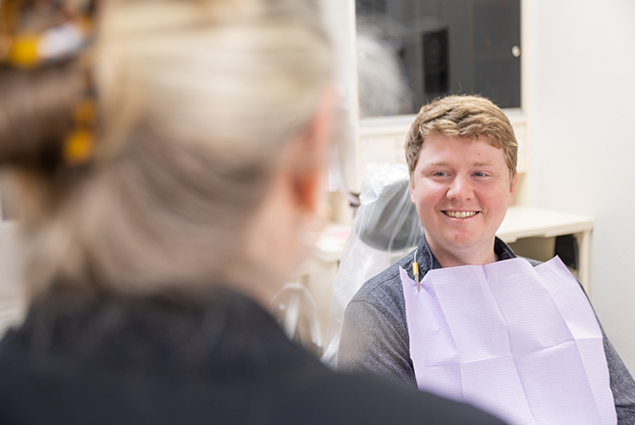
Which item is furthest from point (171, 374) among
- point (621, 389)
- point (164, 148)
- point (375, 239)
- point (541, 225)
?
point (541, 225)

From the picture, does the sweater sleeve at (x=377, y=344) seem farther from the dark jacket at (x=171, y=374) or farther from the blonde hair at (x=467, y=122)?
the dark jacket at (x=171, y=374)

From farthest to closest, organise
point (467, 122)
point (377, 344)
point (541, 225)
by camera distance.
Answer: point (541, 225) → point (467, 122) → point (377, 344)

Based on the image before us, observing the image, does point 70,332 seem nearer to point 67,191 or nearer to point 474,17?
point 67,191

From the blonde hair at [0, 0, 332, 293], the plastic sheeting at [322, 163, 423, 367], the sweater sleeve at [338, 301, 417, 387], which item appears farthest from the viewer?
the plastic sheeting at [322, 163, 423, 367]

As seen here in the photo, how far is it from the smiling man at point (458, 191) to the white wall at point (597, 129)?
138cm

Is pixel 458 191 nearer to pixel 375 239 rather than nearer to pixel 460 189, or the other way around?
pixel 460 189

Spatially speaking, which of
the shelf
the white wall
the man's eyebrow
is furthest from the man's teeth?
the white wall

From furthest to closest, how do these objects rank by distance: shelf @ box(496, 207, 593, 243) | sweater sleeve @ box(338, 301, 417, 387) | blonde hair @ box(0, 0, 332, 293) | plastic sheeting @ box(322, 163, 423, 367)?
1. shelf @ box(496, 207, 593, 243)
2. plastic sheeting @ box(322, 163, 423, 367)
3. sweater sleeve @ box(338, 301, 417, 387)
4. blonde hair @ box(0, 0, 332, 293)

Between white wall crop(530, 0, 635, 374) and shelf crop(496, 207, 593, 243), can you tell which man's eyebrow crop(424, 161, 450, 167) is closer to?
shelf crop(496, 207, 593, 243)

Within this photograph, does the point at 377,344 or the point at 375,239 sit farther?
the point at 375,239

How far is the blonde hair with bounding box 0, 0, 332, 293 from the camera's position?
0.33m

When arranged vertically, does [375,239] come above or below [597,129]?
below

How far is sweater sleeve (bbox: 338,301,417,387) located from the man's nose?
0.32m

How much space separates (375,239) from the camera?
68.4 inches
